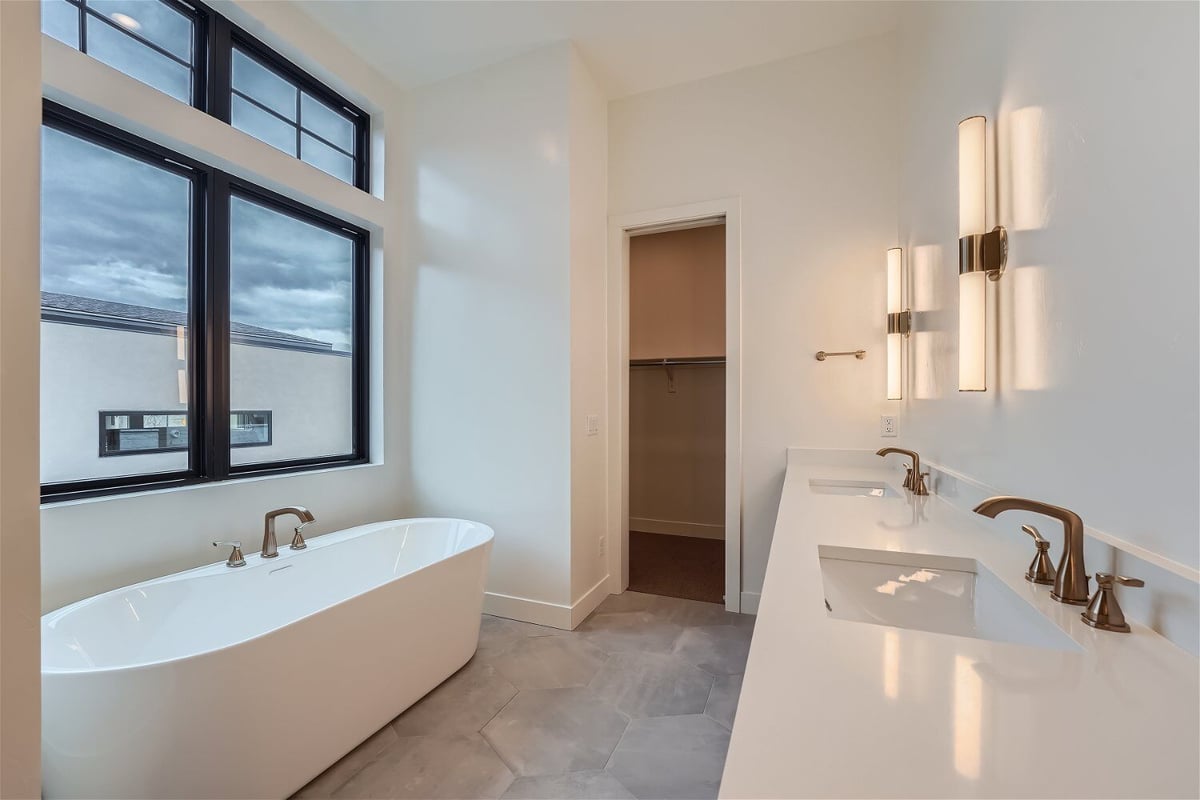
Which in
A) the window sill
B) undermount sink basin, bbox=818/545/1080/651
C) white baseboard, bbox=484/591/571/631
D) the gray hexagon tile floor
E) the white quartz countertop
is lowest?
the gray hexagon tile floor

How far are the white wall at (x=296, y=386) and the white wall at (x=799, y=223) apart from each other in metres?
1.70

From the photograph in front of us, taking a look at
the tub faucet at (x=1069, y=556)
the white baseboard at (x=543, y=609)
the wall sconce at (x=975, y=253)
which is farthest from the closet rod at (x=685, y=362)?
the tub faucet at (x=1069, y=556)

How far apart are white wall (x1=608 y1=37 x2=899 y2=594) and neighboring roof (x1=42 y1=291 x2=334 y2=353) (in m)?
2.26

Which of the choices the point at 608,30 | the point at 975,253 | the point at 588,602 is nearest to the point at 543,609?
the point at 588,602

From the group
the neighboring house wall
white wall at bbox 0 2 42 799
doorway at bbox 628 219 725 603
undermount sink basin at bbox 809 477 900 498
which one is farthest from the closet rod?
white wall at bbox 0 2 42 799

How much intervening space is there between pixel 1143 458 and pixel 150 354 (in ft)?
9.28

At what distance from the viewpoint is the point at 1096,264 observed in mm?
893

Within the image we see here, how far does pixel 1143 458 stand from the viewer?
0.77m

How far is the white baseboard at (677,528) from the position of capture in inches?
164

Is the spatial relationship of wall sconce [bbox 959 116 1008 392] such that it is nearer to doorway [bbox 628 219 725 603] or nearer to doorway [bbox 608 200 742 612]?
doorway [bbox 608 200 742 612]

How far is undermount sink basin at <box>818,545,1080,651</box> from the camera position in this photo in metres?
0.99

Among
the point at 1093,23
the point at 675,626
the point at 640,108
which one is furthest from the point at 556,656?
the point at 640,108

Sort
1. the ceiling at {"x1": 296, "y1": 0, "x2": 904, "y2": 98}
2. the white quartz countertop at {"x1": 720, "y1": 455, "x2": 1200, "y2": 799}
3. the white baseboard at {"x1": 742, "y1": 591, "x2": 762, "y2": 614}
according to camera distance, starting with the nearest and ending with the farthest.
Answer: the white quartz countertop at {"x1": 720, "y1": 455, "x2": 1200, "y2": 799} < the ceiling at {"x1": 296, "y1": 0, "x2": 904, "y2": 98} < the white baseboard at {"x1": 742, "y1": 591, "x2": 762, "y2": 614}

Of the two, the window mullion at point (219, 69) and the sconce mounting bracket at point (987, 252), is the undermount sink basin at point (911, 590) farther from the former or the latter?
the window mullion at point (219, 69)
